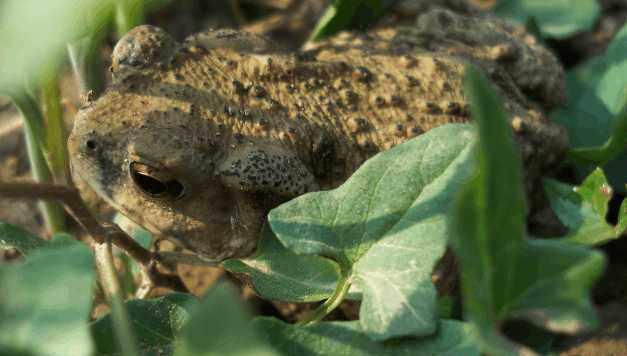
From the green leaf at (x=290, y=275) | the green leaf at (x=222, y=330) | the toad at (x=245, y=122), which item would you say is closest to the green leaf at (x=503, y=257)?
the green leaf at (x=222, y=330)

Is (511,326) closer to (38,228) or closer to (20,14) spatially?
(20,14)

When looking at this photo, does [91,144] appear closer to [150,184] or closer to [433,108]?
[150,184]

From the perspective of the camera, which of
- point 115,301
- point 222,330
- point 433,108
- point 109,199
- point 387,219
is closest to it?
point 222,330

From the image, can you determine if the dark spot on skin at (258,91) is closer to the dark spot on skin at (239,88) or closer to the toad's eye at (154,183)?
the dark spot on skin at (239,88)

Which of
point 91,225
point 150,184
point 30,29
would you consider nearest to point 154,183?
point 150,184

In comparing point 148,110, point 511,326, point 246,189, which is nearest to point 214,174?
point 246,189
